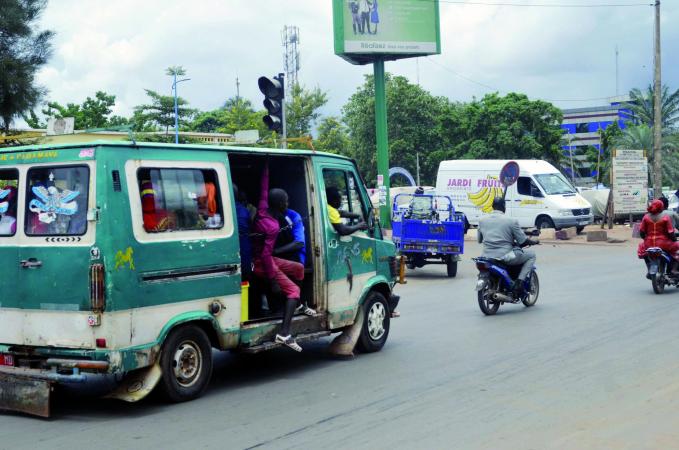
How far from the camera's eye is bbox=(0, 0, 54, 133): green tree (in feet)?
55.2

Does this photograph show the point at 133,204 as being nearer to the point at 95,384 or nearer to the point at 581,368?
the point at 95,384

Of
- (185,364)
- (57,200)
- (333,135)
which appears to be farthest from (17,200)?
(333,135)

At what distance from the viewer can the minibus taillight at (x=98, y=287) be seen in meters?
6.60

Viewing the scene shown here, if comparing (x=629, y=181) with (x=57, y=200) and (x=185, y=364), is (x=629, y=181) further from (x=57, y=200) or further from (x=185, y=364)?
(x=57, y=200)

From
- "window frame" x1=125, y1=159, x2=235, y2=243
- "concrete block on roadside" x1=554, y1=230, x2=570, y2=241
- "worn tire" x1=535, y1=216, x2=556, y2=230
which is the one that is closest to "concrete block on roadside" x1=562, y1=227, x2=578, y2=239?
"concrete block on roadside" x1=554, y1=230, x2=570, y2=241

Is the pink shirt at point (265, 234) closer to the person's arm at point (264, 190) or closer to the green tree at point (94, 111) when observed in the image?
the person's arm at point (264, 190)

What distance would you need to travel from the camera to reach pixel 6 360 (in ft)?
23.8

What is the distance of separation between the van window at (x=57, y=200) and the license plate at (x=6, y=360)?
3.47ft

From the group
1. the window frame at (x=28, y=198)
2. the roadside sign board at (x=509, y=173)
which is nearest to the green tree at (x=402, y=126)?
the roadside sign board at (x=509, y=173)

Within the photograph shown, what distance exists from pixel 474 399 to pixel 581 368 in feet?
5.80

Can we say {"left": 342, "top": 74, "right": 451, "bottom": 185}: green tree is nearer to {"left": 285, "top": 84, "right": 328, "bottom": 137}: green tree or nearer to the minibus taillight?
{"left": 285, "top": 84, "right": 328, "bottom": 137}: green tree

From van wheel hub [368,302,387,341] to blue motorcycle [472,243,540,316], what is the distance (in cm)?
305

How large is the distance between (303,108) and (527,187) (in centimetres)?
3072

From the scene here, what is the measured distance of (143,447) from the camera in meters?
6.01
